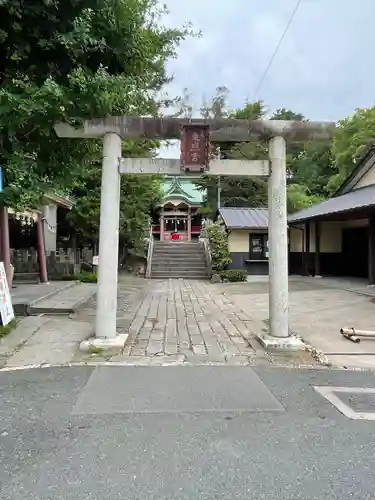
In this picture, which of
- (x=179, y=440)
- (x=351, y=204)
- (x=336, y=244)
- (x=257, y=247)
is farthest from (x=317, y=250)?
(x=179, y=440)

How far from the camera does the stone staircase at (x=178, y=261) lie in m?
22.3

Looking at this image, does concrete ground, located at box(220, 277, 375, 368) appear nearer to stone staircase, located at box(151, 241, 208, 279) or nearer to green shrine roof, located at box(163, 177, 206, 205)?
stone staircase, located at box(151, 241, 208, 279)

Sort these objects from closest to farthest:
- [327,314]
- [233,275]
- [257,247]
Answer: [327,314]
[233,275]
[257,247]

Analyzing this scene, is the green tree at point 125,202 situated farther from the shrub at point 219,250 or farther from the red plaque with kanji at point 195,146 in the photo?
the red plaque with kanji at point 195,146

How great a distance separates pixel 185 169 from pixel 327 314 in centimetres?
528

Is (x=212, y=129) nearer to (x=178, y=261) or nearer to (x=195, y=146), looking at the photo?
(x=195, y=146)

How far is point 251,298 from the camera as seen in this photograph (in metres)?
13.4

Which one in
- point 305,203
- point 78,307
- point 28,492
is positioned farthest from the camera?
point 305,203

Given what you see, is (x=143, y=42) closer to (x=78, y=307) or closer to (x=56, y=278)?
(x=78, y=307)

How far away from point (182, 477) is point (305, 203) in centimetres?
3121

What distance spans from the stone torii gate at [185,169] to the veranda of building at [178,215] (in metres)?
26.8

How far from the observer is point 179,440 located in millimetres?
3428

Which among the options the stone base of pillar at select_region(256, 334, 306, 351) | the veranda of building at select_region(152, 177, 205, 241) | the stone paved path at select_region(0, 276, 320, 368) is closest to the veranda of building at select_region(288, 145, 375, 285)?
the stone paved path at select_region(0, 276, 320, 368)

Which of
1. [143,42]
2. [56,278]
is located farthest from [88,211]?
[143,42]
